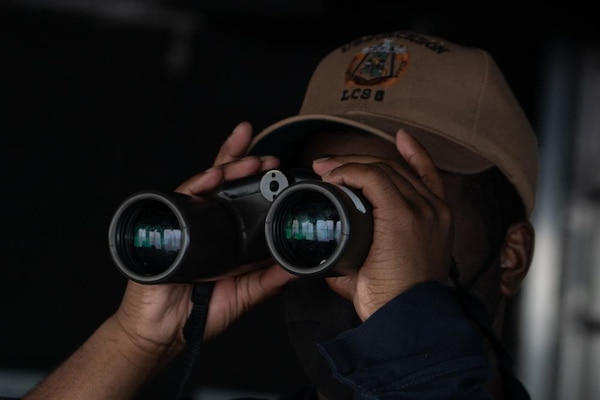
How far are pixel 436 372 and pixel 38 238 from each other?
2.45 m

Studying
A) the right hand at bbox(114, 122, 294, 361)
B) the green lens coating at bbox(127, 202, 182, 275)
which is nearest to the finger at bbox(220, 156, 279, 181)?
the right hand at bbox(114, 122, 294, 361)

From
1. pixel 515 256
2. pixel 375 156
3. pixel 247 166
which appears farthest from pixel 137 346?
pixel 515 256

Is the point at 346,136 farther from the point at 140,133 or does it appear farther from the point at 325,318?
the point at 140,133

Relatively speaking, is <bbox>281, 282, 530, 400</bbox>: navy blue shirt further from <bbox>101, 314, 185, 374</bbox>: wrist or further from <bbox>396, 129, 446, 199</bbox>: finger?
<bbox>101, 314, 185, 374</bbox>: wrist

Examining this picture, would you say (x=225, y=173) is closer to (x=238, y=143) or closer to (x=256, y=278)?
(x=238, y=143)

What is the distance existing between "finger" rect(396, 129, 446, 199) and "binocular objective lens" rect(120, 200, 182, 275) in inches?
12.3

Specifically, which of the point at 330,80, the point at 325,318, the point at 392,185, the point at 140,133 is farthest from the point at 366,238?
the point at 140,133

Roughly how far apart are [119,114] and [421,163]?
2283 millimetres

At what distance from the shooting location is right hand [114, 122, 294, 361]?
1.54 m

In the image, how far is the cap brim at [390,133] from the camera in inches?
57.9

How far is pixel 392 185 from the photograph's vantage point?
122cm

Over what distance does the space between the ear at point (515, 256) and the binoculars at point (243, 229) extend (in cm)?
36

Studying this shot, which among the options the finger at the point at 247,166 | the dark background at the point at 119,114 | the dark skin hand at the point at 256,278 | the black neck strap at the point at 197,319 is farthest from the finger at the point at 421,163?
the dark background at the point at 119,114

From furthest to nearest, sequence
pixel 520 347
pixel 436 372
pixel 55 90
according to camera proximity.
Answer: pixel 520 347, pixel 55 90, pixel 436 372
